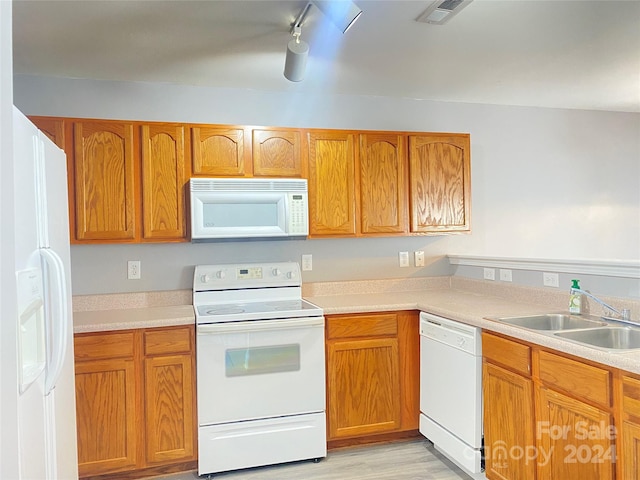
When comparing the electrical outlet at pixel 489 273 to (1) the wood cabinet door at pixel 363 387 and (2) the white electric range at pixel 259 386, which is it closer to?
(1) the wood cabinet door at pixel 363 387

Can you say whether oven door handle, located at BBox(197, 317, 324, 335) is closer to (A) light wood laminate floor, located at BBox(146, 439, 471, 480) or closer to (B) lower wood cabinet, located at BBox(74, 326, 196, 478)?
(B) lower wood cabinet, located at BBox(74, 326, 196, 478)

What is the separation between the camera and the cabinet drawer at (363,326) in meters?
2.88

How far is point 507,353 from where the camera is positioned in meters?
2.16

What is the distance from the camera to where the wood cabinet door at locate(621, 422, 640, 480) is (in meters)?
1.54

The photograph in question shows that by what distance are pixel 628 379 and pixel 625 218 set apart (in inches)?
128

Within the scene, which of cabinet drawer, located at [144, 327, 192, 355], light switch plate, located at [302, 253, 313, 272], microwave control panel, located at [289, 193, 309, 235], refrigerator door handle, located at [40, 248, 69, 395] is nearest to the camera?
refrigerator door handle, located at [40, 248, 69, 395]

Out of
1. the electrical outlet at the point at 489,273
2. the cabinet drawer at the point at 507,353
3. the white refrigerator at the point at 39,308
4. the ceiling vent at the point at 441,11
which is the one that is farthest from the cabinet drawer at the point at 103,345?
the electrical outlet at the point at 489,273

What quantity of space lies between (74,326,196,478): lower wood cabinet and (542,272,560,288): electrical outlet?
2.04 metres

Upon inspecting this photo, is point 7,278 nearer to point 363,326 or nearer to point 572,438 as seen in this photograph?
point 572,438

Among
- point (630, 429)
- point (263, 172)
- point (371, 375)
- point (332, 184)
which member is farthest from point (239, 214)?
point (630, 429)

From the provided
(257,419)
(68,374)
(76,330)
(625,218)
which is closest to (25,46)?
(76,330)

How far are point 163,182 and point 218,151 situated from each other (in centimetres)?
39

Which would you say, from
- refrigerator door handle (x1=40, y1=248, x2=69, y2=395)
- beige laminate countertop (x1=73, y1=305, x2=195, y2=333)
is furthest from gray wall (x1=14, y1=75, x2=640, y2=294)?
refrigerator door handle (x1=40, y1=248, x2=69, y2=395)

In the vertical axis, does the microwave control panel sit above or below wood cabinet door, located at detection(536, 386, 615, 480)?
above
